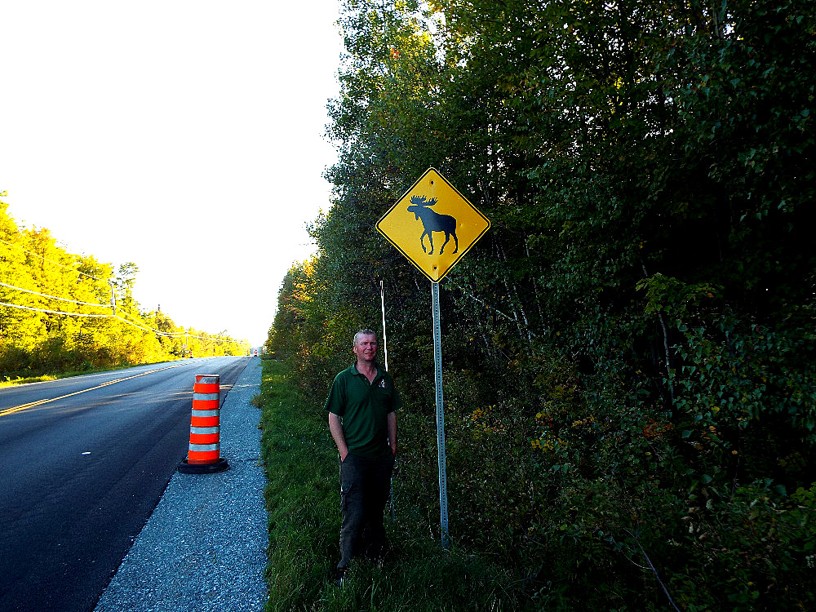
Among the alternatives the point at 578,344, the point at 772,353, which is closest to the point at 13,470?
the point at 578,344

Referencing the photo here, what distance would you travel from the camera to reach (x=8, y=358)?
28.5 meters

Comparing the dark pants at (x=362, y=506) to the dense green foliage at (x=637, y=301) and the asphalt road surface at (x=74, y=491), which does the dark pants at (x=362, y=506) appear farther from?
the asphalt road surface at (x=74, y=491)

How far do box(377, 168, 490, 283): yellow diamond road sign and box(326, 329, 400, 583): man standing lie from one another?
93 centimetres

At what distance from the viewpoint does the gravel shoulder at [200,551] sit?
10.5 ft

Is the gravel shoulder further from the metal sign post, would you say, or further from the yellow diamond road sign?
the yellow diamond road sign

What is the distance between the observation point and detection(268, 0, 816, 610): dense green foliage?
123 inches

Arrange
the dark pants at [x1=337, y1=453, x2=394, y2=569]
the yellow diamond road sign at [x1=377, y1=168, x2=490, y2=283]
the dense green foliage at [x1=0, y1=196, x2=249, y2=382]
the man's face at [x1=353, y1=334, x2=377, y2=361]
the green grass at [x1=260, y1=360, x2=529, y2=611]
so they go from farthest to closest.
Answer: the dense green foliage at [x1=0, y1=196, x2=249, y2=382] < the yellow diamond road sign at [x1=377, y1=168, x2=490, y2=283] < the man's face at [x1=353, y1=334, x2=377, y2=361] < the dark pants at [x1=337, y1=453, x2=394, y2=569] < the green grass at [x1=260, y1=360, x2=529, y2=611]

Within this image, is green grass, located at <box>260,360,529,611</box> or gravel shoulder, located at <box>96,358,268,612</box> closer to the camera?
green grass, located at <box>260,360,529,611</box>

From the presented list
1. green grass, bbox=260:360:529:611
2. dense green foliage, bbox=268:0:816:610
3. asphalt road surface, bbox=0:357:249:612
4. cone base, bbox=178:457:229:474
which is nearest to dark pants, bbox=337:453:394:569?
green grass, bbox=260:360:529:611

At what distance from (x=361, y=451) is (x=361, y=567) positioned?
0.77 metres

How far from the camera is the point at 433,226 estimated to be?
13.2 ft

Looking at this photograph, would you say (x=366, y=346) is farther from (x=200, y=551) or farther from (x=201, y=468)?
(x=201, y=468)

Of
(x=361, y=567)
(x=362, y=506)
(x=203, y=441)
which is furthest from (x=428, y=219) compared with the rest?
(x=203, y=441)

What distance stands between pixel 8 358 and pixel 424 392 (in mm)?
32144
